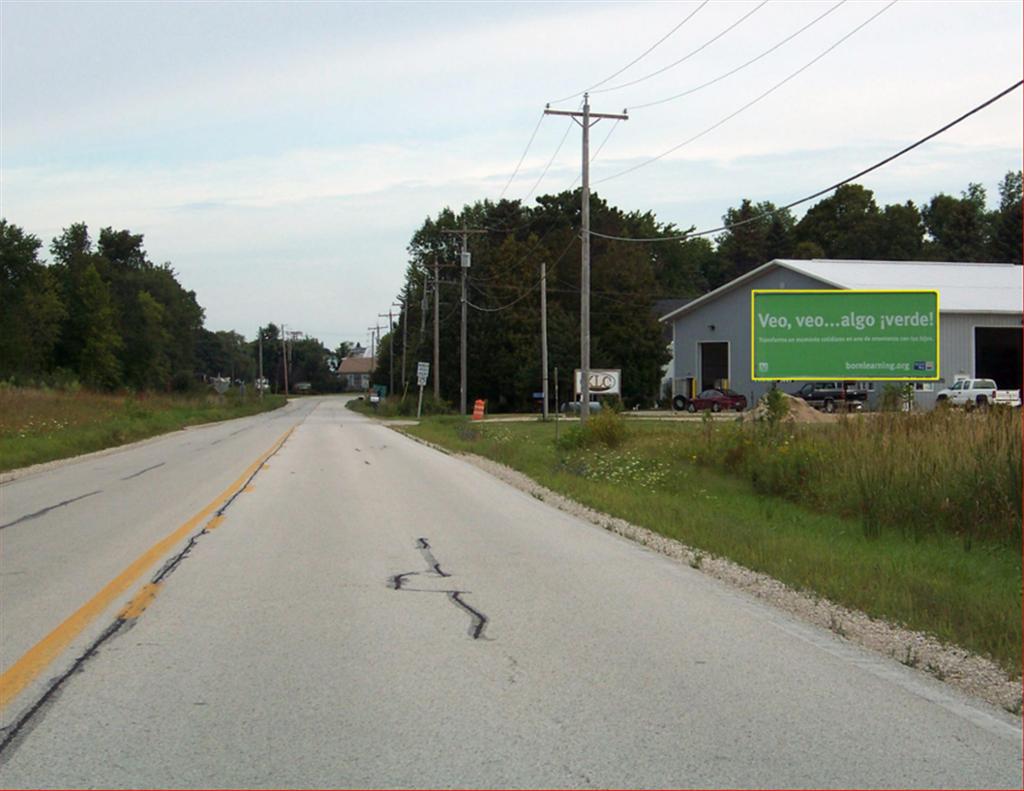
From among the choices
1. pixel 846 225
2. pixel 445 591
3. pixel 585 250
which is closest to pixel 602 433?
pixel 585 250

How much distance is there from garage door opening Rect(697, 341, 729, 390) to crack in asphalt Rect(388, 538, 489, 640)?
5908 centimetres

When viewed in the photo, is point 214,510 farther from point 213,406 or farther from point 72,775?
point 213,406

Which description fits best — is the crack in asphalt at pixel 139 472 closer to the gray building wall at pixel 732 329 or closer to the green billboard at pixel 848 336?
the green billboard at pixel 848 336

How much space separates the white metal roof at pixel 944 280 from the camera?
51.6 m

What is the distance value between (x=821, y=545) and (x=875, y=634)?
4349 mm

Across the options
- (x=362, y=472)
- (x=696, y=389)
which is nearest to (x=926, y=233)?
(x=696, y=389)

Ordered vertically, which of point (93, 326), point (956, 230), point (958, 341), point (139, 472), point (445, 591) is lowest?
point (139, 472)

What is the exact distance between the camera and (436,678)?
6949mm

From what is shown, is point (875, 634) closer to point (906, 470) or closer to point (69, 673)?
point (69, 673)

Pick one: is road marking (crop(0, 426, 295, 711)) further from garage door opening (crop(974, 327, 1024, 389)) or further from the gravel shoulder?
garage door opening (crop(974, 327, 1024, 389))

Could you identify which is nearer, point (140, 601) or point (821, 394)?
point (140, 601)

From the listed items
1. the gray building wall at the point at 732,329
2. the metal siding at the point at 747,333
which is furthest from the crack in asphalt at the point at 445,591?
the gray building wall at the point at 732,329

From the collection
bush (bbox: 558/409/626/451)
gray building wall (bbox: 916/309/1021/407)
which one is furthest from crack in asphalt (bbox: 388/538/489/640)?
gray building wall (bbox: 916/309/1021/407)

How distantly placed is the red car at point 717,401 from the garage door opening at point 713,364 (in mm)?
6552
